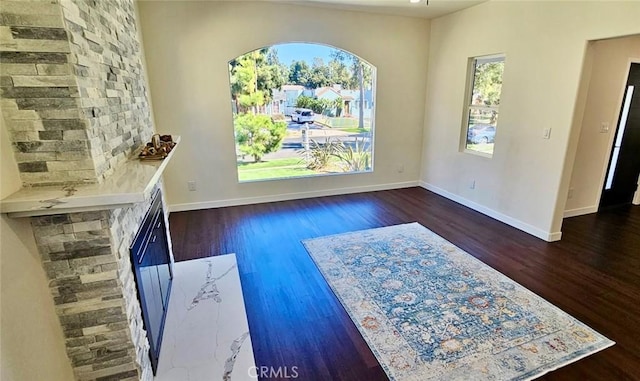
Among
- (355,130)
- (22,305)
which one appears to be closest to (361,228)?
(355,130)

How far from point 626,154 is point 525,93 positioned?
6.84 feet

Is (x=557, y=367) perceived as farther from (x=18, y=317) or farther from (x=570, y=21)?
(x=570, y=21)

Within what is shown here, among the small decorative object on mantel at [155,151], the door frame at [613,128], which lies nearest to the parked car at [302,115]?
the small decorative object on mantel at [155,151]

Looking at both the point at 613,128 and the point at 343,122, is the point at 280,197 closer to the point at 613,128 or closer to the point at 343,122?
the point at 343,122

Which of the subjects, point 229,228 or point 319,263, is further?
point 229,228

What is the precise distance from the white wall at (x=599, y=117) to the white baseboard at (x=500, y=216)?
0.92 metres

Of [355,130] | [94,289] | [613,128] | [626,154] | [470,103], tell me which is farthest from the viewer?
[355,130]

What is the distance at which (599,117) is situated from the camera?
404 centimetres

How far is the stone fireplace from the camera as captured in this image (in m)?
1.21

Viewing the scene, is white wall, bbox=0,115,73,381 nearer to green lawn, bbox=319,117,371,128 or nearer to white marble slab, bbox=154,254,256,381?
white marble slab, bbox=154,254,256,381

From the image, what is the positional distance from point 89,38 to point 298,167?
3.80m

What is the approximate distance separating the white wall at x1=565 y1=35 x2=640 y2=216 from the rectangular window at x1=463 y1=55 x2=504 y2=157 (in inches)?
37.9

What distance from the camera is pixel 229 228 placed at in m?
4.04

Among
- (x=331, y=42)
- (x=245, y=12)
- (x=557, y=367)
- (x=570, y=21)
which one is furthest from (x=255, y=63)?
(x=557, y=367)
